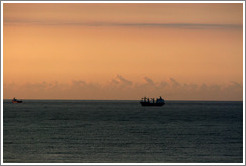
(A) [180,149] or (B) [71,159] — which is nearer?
(B) [71,159]

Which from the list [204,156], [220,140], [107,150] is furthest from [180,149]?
[220,140]

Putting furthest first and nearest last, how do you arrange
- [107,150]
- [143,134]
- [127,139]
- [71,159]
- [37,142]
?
[143,134], [127,139], [37,142], [107,150], [71,159]

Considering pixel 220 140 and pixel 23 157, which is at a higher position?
pixel 220 140

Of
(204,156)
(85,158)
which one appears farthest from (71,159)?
(204,156)

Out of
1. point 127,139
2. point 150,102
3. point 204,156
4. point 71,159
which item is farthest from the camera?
point 150,102

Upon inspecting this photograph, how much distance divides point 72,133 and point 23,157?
24.4m

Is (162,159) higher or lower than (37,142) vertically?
lower

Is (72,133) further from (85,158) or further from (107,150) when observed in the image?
(85,158)

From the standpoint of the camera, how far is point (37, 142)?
53.6 m

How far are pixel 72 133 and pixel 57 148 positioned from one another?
17.9 metres

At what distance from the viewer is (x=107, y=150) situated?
46.9 meters

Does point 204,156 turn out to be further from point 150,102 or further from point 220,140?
point 150,102

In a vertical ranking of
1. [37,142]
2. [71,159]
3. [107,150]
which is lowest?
[71,159]

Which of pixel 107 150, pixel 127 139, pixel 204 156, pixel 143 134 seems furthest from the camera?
pixel 143 134
